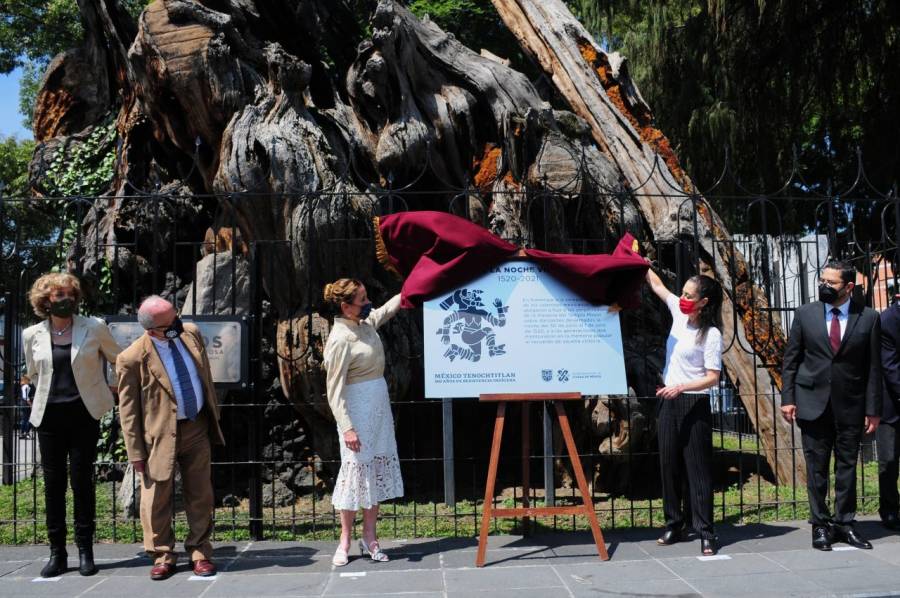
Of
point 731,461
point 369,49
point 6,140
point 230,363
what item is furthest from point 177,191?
point 6,140

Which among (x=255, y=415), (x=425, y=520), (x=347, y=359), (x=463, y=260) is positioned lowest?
(x=425, y=520)

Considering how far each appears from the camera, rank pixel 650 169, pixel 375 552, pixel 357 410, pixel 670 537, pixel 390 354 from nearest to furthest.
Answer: pixel 357 410, pixel 375 552, pixel 670 537, pixel 390 354, pixel 650 169

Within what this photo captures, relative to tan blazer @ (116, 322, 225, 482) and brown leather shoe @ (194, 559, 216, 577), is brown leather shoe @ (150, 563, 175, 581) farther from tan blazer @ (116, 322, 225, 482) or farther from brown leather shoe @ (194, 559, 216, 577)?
tan blazer @ (116, 322, 225, 482)

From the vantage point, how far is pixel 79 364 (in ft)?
16.8

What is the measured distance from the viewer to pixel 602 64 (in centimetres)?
1139

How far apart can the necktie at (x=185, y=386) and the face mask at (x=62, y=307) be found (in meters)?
0.67

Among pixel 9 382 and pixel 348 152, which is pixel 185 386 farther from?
pixel 348 152

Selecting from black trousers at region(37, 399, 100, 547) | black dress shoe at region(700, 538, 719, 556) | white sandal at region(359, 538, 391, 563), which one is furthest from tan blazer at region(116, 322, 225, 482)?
black dress shoe at region(700, 538, 719, 556)

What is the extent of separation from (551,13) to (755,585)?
902 centimetres

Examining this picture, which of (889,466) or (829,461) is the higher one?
(829,461)

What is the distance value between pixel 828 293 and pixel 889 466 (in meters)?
1.53

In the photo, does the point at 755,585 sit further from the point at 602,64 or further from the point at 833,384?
the point at 602,64

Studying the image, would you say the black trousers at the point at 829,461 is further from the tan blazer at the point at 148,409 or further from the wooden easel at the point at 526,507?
the tan blazer at the point at 148,409

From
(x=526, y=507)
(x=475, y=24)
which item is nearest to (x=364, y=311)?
(x=526, y=507)
